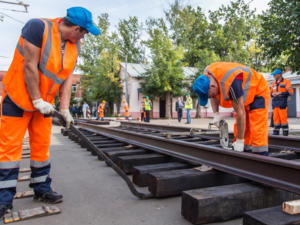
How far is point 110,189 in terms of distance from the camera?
2.88m

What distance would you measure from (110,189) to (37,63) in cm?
155

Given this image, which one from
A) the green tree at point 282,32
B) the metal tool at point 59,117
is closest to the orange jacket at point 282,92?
the green tree at point 282,32

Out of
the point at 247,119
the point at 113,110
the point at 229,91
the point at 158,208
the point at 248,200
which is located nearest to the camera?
the point at 248,200

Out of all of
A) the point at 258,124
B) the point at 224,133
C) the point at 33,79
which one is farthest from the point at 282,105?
the point at 33,79

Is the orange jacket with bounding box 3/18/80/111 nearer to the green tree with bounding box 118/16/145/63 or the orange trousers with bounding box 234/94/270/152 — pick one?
the orange trousers with bounding box 234/94/270/152

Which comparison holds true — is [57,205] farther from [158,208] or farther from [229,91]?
[229,91]

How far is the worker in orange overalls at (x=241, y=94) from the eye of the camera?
285cm

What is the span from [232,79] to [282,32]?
6.08 m

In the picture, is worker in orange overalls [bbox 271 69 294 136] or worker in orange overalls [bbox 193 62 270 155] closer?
worker in orange overalls [bbox 193 62 270 155]

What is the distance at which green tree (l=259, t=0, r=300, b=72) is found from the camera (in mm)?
7402

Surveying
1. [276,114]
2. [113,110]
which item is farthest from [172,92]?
[276,114]

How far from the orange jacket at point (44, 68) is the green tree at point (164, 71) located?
24729mm

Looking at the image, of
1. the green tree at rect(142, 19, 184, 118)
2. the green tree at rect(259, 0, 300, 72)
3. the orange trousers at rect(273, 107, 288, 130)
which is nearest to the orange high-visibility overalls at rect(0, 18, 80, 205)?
the orange trousers at rect(273, 107, 288, 130)

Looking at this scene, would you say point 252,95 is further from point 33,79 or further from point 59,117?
point 33,79
